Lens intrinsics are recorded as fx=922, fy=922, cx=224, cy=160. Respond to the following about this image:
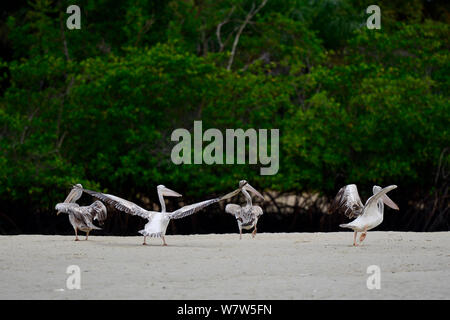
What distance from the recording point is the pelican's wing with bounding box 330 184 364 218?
1445 cm

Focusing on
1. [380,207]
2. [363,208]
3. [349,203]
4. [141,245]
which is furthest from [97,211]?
[380,207]

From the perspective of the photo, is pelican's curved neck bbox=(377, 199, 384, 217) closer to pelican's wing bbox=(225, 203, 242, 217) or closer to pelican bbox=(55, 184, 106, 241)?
pelican's wing bbox=(225, 203, 242, 217)

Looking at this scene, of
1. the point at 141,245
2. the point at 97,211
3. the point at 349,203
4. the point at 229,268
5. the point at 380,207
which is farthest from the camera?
the point at 97,211

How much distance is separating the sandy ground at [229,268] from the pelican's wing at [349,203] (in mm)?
540

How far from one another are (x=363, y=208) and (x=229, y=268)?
12.0ft

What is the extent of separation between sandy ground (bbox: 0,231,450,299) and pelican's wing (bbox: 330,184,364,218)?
540mm

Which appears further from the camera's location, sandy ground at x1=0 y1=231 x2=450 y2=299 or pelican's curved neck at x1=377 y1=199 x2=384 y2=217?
pelican's curved neck at x1=377 y1=199 x2=384 y2=217

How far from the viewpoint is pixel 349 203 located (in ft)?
47.7

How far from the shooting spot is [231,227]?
2273cm

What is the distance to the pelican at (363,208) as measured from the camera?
44.9ft

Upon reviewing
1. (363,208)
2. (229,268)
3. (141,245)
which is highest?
(363,208)

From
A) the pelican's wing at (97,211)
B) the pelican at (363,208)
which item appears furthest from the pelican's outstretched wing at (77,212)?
the pelican at (363,208)

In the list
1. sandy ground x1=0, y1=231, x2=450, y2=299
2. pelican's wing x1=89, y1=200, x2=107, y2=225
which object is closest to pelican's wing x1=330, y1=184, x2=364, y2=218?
sandy ground x1=0, y1=231, x2=450, y2=299

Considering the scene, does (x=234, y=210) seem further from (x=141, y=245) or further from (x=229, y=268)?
(x=229, y=268)
